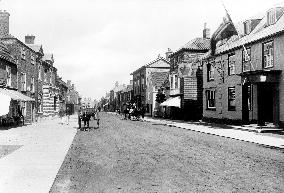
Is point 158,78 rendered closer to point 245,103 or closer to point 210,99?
point 210,99

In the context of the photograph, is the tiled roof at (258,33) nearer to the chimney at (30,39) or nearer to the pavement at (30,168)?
the pavement at (30,168)

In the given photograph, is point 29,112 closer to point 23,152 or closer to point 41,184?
point 23,152

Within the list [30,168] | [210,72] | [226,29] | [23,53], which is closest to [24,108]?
[23,53]

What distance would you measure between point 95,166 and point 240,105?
67.7 ft

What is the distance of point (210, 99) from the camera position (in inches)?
1405

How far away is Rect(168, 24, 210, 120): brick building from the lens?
3947 centimetres

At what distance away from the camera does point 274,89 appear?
25266 mm

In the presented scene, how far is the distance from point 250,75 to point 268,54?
2132mm

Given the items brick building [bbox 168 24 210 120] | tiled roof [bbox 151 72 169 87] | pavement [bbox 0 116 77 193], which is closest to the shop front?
brick building [bbox 168 24 210 120]

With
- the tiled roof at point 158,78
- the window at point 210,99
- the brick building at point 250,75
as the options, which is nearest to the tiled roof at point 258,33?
the brick building at point 250,75

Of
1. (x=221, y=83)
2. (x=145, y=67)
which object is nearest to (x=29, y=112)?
(x=221, y=83)

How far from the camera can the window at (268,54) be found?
999 inches

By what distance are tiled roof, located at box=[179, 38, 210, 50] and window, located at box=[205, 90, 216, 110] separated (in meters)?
9.01

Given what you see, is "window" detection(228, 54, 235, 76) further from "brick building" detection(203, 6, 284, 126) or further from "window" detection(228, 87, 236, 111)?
"window" detection(228, 87, 236, 111)
